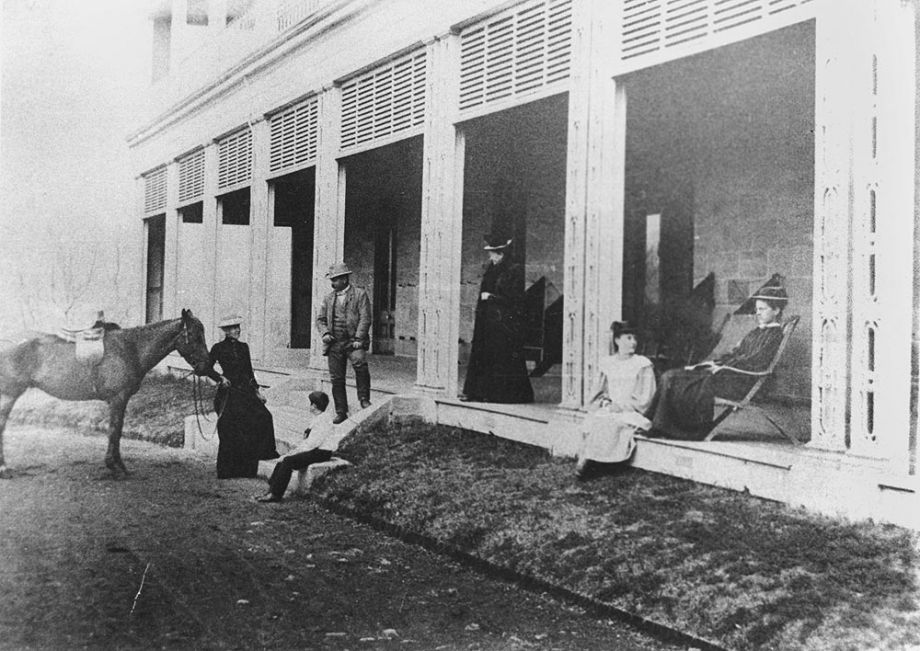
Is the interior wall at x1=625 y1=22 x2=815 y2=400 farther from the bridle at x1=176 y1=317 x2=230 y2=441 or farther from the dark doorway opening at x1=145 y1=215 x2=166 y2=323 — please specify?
the dark doorway opening at x1=145 y1=215 x2=166 y2=323

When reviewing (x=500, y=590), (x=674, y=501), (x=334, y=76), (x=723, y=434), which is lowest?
(x=500, y=590)

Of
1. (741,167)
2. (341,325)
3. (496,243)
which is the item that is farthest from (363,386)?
(741,167)

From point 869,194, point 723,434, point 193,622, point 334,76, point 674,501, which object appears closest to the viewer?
point 193,622

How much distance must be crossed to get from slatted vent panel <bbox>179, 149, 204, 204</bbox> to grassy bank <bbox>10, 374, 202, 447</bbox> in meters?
2.56

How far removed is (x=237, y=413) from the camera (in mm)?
7102

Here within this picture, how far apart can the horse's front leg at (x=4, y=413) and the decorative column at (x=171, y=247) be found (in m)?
1.42

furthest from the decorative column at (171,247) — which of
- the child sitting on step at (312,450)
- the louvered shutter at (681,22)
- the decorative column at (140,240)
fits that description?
the louvered shutter at (681,22)

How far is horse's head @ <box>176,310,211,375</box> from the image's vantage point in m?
6.60

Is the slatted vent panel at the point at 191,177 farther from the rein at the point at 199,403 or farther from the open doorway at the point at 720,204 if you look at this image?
the open doorway at the point at 720,204

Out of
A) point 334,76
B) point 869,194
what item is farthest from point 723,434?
point 334,76

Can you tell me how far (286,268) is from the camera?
900 cm

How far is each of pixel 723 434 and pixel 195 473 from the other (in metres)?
4.43

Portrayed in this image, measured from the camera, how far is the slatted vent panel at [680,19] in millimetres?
4789

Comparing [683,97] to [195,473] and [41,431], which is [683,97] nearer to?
[195,473]
